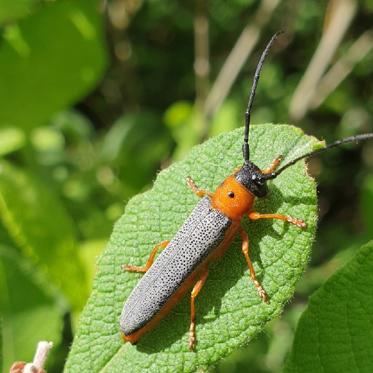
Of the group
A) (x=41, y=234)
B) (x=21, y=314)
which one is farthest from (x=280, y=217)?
(x=41, y=234)

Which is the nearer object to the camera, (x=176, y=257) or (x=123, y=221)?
(x=123, y=221)

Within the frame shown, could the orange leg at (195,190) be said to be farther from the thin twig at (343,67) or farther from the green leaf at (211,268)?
the thin twig at (343,67)

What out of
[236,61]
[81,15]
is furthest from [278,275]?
[236,61]

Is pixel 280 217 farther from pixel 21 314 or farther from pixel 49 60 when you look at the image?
pixel 49 60

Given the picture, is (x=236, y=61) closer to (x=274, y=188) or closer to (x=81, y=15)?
(x=81, y=15)

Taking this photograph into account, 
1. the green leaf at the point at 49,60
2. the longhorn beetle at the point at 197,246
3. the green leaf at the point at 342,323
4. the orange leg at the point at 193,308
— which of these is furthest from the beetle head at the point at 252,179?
the green leaf at the point at 49,60
